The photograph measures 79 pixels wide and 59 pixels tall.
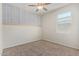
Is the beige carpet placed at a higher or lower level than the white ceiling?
lower

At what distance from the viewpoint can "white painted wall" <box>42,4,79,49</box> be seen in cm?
159

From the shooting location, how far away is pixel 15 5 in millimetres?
1595

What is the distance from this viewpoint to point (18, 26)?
160 cm

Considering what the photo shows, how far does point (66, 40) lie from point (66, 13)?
38 centimetres

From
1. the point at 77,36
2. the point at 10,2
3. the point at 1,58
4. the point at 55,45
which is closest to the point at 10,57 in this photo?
the point at 1,58

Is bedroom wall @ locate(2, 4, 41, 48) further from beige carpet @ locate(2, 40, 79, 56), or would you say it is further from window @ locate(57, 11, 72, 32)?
window @ locate(57, 11, 72, 32)

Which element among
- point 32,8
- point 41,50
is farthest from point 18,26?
point 41,50

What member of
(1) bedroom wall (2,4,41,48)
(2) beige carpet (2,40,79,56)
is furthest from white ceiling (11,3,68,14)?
(2) beige carpet (2,40,79,56)

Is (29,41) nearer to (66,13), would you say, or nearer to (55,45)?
(55,45)

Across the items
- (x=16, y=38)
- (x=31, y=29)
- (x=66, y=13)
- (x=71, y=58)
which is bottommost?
(x=71, y=58)

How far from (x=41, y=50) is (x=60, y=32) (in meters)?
0.37

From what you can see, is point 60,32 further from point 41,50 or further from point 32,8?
point 32,8

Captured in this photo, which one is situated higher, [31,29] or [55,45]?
[31,29]

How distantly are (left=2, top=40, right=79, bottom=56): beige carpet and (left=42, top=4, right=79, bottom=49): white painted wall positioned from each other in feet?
0.23
